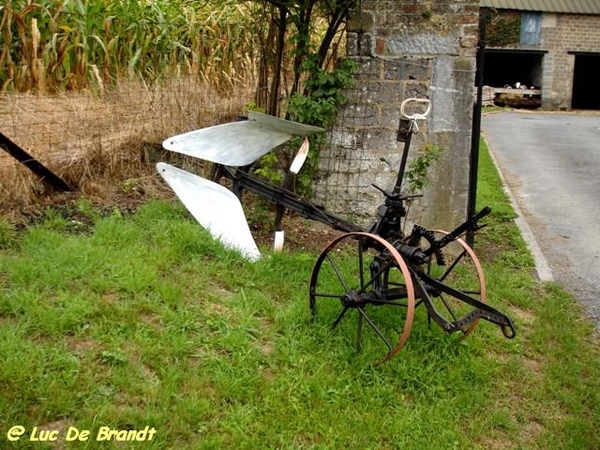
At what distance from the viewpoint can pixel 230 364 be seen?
3471 mm

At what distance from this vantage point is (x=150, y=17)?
729 cm

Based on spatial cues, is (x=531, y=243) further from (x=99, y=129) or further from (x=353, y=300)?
(x=99, y=129)

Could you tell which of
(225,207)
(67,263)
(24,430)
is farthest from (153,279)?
(24,430)

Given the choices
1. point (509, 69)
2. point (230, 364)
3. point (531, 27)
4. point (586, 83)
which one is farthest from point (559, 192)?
point (586, 83)

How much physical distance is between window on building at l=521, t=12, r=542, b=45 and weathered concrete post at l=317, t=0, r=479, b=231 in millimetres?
21684

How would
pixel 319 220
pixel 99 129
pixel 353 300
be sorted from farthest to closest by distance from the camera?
pixel 99 129
pixel 319 220
pixel 353 300

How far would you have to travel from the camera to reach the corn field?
6145mm

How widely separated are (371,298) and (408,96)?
2681 mm

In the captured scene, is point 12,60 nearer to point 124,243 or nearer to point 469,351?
point 124,243

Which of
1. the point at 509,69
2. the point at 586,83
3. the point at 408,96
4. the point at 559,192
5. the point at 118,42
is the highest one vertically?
the point at 509,69

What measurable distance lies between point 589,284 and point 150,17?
555 centimetres

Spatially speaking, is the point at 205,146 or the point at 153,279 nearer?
the point at 153,279

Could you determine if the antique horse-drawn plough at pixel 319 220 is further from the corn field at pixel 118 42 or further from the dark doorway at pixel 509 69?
the dark doorway at pixel 509 69

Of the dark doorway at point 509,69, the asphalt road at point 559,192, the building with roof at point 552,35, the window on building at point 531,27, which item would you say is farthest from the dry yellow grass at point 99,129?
the dark doorway at point 509,69
